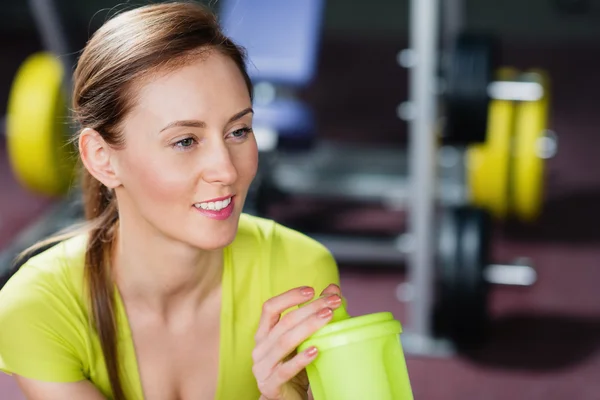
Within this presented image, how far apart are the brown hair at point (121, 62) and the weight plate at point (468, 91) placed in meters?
1.66

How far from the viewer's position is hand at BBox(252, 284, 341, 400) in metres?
1.12

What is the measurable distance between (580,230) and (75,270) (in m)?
2.71

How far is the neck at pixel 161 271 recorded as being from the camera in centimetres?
132

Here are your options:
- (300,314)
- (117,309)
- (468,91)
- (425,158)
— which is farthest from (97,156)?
(468,91)

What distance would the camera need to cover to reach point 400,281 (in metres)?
3.36

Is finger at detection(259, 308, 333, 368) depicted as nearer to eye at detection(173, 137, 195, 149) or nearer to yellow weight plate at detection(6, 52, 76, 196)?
eye at detection(173, 137, 195, 149)

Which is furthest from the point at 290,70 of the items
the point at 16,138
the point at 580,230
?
the point at 580,230

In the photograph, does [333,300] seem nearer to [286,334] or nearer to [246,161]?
[286,334]

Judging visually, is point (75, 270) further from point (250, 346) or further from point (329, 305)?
point (329, 305)

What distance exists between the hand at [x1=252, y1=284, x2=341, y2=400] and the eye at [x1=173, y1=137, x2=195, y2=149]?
0.66ft

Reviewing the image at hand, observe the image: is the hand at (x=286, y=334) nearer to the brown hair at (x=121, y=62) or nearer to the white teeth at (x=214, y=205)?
the white teeth at (x=214, y=205)

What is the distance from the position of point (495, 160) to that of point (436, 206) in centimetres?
24

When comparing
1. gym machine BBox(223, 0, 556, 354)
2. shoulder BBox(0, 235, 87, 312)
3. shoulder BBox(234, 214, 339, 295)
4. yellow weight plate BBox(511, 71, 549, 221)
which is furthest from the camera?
yellow weight plate BBox(511, 71, 549, 221)

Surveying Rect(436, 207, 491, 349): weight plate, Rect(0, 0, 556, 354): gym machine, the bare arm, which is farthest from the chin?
Rect(436, 207, 491, 349): weight plate
